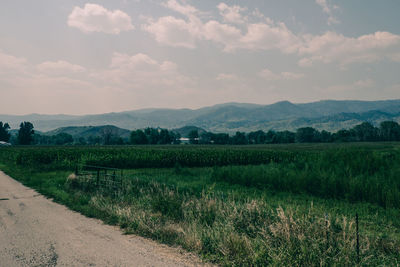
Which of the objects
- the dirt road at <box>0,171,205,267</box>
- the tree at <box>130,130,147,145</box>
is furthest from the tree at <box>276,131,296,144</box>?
the dirt road at <box>0,171,205,267</box>

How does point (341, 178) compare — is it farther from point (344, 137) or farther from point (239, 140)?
point (239, 140)

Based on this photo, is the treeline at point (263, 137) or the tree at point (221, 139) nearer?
the treeline at point (263, 137)

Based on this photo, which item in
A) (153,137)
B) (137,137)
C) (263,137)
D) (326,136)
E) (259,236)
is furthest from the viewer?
(263,137)

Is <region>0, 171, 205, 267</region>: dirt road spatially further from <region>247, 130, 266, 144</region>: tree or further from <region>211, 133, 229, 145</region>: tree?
<region>247, 130, 266, 144</region>: tree

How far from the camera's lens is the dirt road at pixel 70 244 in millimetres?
8023

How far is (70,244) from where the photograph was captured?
30.9ft

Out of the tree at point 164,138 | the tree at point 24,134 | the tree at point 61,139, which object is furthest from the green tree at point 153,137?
the tree at point 61,139

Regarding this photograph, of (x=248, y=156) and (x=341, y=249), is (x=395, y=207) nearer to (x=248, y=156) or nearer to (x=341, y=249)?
(x=341, y=249)

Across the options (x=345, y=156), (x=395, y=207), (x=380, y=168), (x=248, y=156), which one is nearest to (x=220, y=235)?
(x=395, y=207)

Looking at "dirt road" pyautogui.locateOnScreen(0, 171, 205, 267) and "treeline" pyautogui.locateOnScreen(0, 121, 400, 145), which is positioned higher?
"treeline" pyautogui.locateOnScreen(0, 121, 400, 145)

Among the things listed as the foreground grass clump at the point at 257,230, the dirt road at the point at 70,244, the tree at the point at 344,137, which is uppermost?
the tree at the point at 344,137

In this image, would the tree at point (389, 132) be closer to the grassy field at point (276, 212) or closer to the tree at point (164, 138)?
the tree at point (164, 138)

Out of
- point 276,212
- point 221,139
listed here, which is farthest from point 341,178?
point 221,139

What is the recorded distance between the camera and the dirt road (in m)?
8.02
